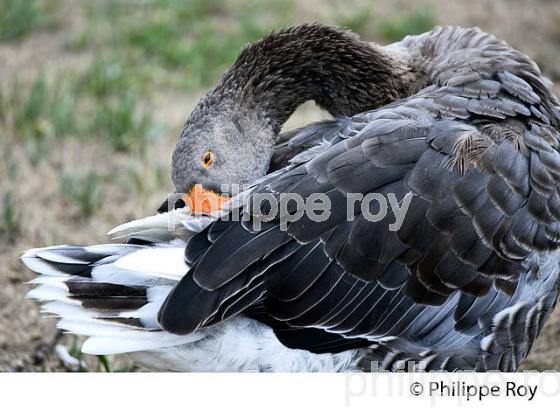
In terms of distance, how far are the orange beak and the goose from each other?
0.4 inches

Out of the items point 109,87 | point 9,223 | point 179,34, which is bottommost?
point 9,223

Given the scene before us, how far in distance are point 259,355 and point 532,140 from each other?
1.65 metres

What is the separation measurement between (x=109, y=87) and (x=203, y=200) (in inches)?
142

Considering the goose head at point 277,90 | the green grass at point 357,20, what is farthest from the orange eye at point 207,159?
the green grass at point 357,20

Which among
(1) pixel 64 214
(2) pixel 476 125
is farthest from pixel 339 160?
(1) pixel 64 214

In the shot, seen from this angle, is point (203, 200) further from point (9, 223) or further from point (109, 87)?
point (109, 87)

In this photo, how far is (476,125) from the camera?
414 cm

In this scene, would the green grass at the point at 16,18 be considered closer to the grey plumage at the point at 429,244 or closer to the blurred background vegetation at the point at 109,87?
the blurred background vegetation at the point at 109,87

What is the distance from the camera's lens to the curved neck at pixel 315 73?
4.75 m

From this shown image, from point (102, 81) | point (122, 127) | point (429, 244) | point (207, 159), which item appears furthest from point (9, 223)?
point (429, 244)

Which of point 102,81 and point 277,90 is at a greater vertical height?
point 102,81

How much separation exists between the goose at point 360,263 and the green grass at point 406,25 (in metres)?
4.25

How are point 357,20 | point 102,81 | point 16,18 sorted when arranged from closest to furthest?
point 102,81 → point 16,18 → point 357,20

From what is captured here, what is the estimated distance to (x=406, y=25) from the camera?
27.8ft
